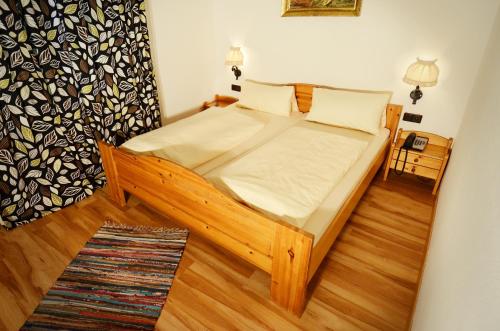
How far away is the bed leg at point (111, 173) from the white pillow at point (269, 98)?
1548 mm

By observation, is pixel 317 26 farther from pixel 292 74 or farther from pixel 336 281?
pixel 336 281

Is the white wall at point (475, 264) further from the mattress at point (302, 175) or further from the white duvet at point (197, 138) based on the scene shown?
the white duvet at point (197, 138)

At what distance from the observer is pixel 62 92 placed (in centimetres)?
222

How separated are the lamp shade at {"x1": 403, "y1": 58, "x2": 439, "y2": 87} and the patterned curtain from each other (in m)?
2.45

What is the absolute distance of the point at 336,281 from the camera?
1.76 meters

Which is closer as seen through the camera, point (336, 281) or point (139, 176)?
point (336, 281)

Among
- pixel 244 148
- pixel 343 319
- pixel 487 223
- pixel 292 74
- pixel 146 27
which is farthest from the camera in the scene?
pixel 292 74

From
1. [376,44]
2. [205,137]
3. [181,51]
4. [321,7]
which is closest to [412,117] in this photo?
[376,44]

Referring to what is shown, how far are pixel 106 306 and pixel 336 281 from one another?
1407mm

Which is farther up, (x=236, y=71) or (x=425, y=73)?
(x=425, y=73)

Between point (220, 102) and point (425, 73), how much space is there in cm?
238

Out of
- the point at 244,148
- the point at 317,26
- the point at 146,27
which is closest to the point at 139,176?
the point at 244,148

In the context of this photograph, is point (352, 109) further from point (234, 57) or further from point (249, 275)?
point (249, 275)

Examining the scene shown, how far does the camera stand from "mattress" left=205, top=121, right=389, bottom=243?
1.55 metres
